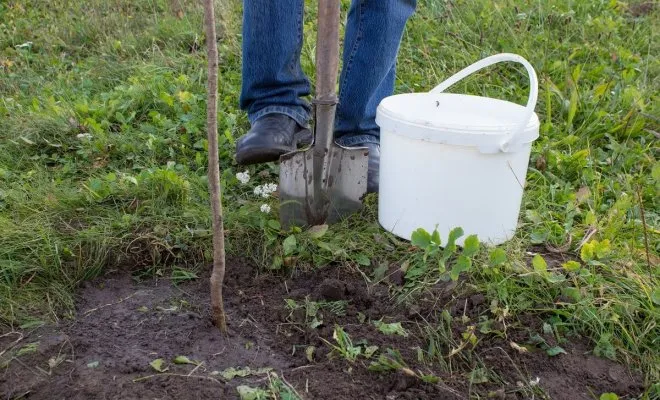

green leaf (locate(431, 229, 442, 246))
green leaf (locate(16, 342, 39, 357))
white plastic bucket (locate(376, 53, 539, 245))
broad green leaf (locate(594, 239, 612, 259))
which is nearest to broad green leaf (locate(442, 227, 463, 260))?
green leaf (locate(431, 229, 442, 246))

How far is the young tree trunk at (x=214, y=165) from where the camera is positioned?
1.21m

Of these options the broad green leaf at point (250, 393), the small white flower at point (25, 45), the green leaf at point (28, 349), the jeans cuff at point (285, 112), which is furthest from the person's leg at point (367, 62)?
the small white flower at point (25, 45)

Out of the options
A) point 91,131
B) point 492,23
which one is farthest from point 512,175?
point 492,23

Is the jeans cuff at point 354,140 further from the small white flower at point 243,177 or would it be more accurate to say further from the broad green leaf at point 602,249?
the broad green leaf at point 602,249

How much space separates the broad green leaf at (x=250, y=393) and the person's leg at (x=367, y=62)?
3.19ft

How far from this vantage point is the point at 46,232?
5.98ft

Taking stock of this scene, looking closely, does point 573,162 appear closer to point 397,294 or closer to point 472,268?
point 472,268

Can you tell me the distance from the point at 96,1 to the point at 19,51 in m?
0.68

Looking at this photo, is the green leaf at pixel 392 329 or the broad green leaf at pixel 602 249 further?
the broad green leaf at pixel 602 249

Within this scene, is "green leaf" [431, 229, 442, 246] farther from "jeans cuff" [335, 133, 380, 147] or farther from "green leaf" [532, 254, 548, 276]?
"jeans cuff" [335, 133, 380, 147]

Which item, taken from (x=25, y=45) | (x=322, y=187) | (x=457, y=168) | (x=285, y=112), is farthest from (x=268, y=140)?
(x=25, y=45)

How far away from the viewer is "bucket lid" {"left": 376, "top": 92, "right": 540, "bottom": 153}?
5.53 feet

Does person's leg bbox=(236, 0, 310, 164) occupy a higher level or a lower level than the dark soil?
higher

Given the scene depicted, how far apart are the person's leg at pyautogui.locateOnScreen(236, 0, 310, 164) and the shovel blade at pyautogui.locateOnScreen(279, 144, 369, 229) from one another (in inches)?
8.1
